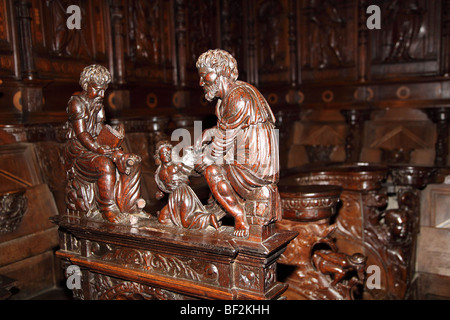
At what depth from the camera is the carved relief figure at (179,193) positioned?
1982 mm

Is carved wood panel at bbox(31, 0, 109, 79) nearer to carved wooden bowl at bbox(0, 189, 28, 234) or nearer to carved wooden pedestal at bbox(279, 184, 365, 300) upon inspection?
carved wooden bowl at bbox(0, 189, 28, 234)

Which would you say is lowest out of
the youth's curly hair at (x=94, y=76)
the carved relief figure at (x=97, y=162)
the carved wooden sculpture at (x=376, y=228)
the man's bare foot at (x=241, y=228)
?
the carved wooden sculpture at (x=376, y=228)

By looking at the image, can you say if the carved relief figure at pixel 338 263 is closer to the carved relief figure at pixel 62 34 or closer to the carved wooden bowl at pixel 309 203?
the carved wooden bowl at pixel 309 203

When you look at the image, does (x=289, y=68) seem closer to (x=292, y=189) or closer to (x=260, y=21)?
(x=260, y=21)

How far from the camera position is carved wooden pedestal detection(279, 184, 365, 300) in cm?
290

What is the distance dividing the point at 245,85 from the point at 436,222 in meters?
2.95

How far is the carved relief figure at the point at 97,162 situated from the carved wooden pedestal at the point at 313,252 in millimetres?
1368

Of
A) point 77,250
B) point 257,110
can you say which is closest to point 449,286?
point 257,110

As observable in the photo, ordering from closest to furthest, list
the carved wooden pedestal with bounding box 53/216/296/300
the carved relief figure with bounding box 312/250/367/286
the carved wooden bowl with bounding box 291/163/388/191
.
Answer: the carved wooden pedestal with bounding box 53/216/296/300
the carved relief figure with bounding box 312/250/367/286
the carved wooden bowl with bounding box 291/163/388/191

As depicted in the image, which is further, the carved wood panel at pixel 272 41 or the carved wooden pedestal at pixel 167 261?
the carved wood panel at pixel 272 41

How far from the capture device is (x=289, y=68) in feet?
22.1

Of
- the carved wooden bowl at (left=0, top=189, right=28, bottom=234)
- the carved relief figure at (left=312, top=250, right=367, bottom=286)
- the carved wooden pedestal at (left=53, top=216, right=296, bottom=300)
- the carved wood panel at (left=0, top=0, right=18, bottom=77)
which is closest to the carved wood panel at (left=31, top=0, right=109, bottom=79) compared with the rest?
the carved wood panel at (left=0, top=0, right=18, bottom=77)

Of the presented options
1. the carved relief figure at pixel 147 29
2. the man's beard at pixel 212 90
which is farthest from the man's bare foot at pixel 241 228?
the carved relief figure at pixel 147 29

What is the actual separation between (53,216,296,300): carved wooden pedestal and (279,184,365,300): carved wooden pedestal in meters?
1.13
